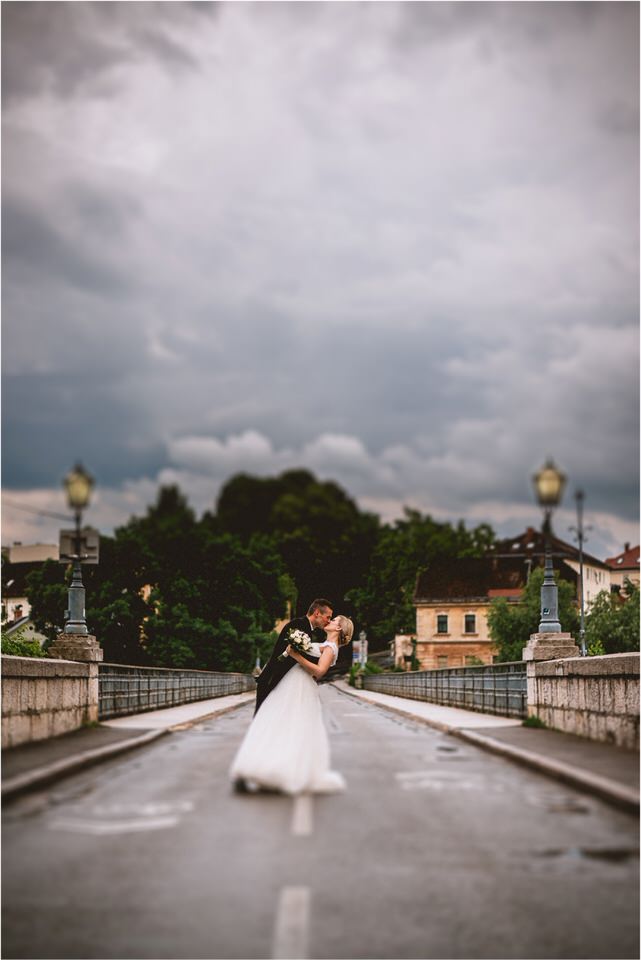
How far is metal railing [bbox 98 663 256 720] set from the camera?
20828mm

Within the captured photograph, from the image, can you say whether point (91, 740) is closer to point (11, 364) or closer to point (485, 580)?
point (11, 364)

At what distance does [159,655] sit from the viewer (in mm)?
61125

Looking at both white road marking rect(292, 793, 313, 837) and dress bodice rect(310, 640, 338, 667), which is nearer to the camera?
white road marking rect(292, 793, 313, 837)

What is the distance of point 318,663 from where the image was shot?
9.98 metres

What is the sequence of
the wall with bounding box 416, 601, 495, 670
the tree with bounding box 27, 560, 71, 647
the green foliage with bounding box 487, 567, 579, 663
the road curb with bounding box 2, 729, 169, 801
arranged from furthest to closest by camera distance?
the wall with bounding box 416, 601, 495, 670, the green foliage with bounding box 487, 567, 579, 663, the tree with bounding box 27, 560, 71, 647, the road curb with bounding box 2, 729, 169, 801

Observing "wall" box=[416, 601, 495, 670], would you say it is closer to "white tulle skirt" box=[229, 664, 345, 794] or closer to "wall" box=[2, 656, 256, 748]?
"wall" box=[2, 656, 256, 748]

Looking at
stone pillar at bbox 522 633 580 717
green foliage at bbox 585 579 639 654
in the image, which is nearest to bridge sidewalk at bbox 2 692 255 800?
stone pillar at bbox 522 633 580 717

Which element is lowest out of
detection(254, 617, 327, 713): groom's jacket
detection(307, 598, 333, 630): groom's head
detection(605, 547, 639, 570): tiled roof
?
detection(254, 617, 327, 713): groom's jacket

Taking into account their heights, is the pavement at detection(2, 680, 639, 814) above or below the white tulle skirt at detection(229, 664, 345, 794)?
below

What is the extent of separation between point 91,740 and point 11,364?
620cm

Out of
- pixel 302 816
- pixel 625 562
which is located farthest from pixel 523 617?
pixel 302 816

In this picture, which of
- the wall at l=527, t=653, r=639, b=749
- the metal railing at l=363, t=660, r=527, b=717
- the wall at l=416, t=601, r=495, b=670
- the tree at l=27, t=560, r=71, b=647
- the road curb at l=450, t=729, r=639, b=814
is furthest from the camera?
the wall at l=416, t=601, r=495, b=670

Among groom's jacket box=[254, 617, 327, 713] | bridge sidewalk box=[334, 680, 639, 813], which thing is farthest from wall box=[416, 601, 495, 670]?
groom's jacket box=[254, 617, 327, 713]

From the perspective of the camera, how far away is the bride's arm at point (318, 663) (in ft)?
32.5
